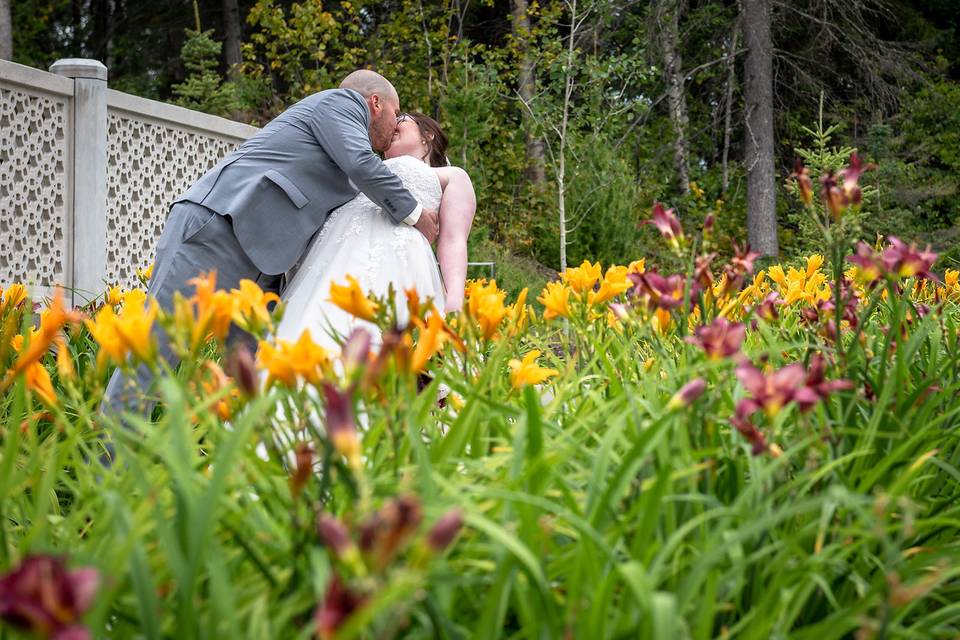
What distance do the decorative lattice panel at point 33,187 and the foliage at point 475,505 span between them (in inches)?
211

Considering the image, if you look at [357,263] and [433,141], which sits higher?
[433,141]

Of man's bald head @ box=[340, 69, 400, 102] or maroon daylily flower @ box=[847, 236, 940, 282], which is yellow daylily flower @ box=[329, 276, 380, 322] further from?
man's bald head @ box=[340, 69, 400, 102]

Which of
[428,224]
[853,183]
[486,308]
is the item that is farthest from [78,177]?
[853,183]

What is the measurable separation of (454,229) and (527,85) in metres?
11.0

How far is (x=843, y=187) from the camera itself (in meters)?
1.53

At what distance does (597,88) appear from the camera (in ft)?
38.5

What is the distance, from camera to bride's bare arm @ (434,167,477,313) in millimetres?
3451

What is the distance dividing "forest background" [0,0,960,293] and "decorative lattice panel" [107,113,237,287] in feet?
11.3

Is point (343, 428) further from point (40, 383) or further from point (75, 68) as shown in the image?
point (75, 68)

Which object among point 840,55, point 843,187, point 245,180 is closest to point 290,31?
point 840,55

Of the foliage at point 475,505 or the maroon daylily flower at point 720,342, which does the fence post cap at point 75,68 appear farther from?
the maroon daylily flower at point 720,342

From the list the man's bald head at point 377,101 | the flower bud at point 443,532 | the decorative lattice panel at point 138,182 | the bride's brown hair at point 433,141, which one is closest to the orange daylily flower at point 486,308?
the flower bud at point 443,532

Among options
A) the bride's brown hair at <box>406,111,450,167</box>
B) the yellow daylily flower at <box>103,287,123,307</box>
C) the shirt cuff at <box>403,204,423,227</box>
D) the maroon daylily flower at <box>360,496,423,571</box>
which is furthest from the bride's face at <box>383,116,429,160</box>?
the maroon daylily flower at <box>360,496,423,571</box>

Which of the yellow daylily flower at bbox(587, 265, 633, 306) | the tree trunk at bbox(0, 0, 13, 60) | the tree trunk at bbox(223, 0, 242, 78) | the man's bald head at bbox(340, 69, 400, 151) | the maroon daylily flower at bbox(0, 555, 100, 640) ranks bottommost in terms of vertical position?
the maroon daylily flower at bbox(0, 555, 100, 640)
